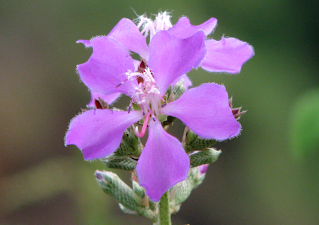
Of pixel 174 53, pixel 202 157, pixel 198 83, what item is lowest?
pixel 198 83

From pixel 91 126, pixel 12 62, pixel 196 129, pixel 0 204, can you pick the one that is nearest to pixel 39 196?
pixel 0 204

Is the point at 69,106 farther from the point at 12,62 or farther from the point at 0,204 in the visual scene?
the point at 0,204

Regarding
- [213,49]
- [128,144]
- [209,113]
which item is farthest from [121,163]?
[213,49]

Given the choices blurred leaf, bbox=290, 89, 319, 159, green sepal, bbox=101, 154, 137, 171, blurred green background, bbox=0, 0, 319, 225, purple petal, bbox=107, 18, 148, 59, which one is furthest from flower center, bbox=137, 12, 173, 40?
blurred green background, bbox=0, 0, 319, 225

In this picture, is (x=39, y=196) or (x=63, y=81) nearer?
(x=39, y=196)

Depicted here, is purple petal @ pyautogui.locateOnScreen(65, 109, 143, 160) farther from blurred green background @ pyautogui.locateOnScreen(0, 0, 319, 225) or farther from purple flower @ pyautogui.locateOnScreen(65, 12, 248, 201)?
blurred green background @ pyautogui.locateOnScreen(0, 0, 319, 225)

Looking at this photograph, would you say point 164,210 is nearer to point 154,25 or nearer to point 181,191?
point 181,191
